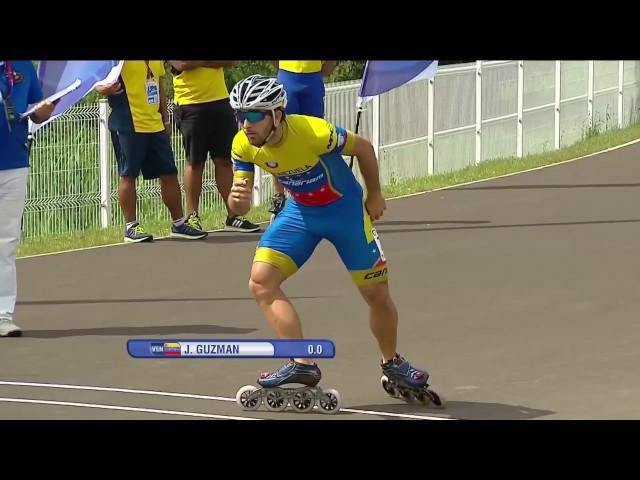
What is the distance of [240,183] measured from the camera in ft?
34.3

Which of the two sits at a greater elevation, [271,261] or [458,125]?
[458,125]

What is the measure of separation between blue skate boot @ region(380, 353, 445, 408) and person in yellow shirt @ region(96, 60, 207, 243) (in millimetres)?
7179

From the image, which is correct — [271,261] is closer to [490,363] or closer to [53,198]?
[490,363]

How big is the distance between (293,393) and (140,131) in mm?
7432

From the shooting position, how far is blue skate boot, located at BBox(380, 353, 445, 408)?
10.8 metres

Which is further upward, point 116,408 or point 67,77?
point 67,77

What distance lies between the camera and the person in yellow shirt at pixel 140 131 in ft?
57.8

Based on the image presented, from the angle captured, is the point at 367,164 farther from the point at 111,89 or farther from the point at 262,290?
the point at 111,89

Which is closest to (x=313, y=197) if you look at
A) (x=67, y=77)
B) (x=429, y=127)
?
(x=67, y=77)

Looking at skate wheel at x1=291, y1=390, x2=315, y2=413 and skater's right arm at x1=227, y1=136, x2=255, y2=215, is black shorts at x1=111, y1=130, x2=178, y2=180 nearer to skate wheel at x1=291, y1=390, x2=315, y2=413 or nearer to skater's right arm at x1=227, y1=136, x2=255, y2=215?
skater's right arm at x1=227, y1=136, x2=255, y2=215

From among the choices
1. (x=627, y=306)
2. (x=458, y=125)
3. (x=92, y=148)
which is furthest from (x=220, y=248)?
(x=458, y=125)

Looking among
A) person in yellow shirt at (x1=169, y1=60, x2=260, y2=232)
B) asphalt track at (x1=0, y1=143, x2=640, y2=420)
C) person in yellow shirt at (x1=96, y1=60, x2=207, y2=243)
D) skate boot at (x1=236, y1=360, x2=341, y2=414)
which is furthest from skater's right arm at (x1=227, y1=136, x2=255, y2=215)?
person in yellow shirt at (x1=169, y1=60, x2=260, y2=232)

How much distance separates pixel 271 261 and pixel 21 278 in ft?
19.4

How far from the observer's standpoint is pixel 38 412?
10664 millimetres
